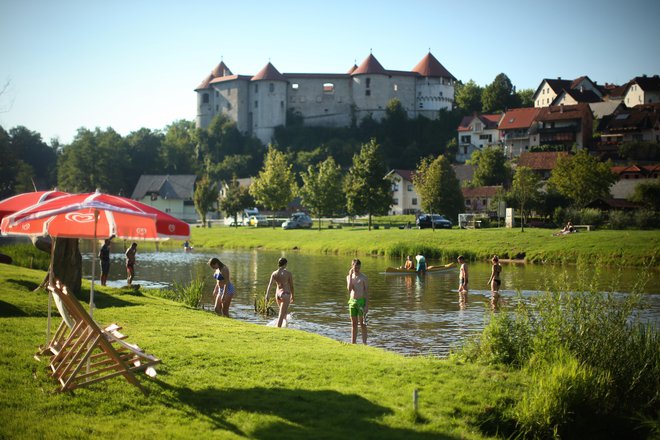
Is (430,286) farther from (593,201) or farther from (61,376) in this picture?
(593,201)

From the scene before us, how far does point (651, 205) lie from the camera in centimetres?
6375

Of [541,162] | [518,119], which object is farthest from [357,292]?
[518,119]

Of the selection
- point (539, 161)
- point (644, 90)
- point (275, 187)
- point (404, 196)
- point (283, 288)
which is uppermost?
point (644, 90)

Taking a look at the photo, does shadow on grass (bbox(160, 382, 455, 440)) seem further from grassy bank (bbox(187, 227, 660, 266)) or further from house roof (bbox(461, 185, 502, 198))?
house roof (bbox(461, 185, 502, 198))

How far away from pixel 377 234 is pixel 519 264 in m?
17.2

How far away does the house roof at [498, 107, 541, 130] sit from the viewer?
125 metres

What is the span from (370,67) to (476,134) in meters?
30.7

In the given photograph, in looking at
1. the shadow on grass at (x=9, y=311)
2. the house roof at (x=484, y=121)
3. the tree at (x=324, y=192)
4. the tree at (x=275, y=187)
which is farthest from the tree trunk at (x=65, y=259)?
the house roof at (x=484, y=121)

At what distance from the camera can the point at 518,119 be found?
417 feet

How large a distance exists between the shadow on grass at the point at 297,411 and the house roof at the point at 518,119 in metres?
119

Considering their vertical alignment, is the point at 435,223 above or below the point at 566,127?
below

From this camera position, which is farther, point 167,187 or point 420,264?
point 167,187

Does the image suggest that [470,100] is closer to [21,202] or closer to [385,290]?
[385,290]

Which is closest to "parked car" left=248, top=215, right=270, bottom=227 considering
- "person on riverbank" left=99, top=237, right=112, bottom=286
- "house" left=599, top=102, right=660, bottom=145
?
"house" left=599, top=102, right=660, bottom=145
